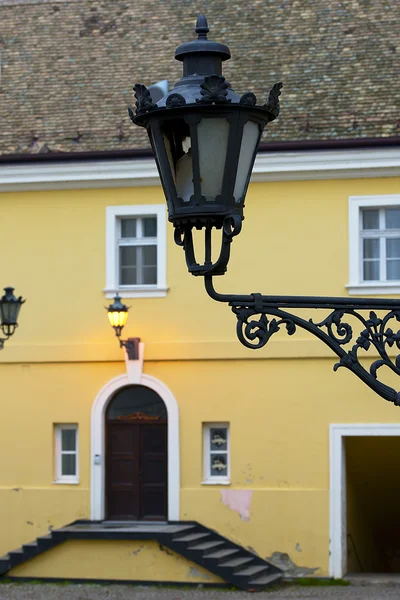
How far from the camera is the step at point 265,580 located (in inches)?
823

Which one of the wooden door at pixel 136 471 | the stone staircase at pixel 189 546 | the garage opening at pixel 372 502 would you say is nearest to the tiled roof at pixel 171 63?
the wooden door at pixel 136 471

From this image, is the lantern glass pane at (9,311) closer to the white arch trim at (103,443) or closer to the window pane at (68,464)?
the white arch trim at (103,443)

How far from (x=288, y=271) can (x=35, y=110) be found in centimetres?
568

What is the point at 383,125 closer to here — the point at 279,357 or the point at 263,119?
the point at 279,357

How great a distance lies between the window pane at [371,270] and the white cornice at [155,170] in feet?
4.78

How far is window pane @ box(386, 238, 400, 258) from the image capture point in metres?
21.7

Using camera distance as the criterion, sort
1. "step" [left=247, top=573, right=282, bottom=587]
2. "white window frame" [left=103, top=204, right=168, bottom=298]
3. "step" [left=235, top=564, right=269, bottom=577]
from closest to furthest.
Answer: "step" [left=247, top=573, right=282, bottom=587] → "step" [left=235, top=564, right=269, bottom=577] → "white window frame" [left=103, top=204, right=168, bottom=298]

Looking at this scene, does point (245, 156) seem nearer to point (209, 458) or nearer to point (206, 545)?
point (206, 545)

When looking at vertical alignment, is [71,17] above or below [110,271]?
above

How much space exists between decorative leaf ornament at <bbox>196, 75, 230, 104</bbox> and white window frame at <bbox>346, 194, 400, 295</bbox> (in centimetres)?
1672

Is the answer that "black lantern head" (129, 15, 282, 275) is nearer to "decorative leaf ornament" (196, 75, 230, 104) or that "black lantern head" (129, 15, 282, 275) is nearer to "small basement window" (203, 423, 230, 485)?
"decorative leaf ornament" (196, 75, 230, 104)

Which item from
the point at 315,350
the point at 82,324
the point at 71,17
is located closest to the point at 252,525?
the point at 315,350

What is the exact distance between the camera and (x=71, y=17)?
1014 inches

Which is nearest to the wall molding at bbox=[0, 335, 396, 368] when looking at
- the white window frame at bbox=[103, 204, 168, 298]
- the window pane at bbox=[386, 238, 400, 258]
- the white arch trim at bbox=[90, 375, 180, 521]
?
the white arch trim at bbox=[90, 375, 180, 521]
